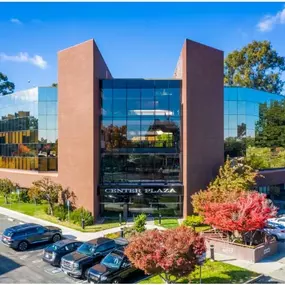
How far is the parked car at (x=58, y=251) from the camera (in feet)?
58.5

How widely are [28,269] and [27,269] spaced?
0.17ft

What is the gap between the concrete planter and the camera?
1842 cm

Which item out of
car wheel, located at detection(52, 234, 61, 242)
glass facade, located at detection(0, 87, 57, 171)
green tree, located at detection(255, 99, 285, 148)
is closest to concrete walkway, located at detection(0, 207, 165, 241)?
car wheel, located at detection(52, 234, 61, 242)

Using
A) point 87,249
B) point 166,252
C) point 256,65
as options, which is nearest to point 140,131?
point 87,249

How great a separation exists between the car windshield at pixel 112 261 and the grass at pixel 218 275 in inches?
56.0

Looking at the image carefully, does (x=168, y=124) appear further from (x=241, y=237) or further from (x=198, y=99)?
(x=241, y=237)

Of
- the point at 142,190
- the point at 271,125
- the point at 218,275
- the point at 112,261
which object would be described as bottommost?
the point at 218,275

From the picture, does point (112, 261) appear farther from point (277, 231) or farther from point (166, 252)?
point (277, 231)

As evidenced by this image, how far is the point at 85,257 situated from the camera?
1695 cm

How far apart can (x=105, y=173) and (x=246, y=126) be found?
18496 mm

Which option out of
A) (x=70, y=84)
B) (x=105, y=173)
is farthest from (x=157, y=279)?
(x=70, y=84)

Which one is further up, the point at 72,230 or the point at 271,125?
the point at 271,125

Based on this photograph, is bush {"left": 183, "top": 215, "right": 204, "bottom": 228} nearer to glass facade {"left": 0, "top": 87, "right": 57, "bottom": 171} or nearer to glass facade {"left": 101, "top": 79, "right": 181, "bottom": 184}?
glass facade {"left": 101, "top": 79, "right": 181, "bottom": 184}

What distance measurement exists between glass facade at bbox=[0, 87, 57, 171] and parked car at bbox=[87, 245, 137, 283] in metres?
21.6
